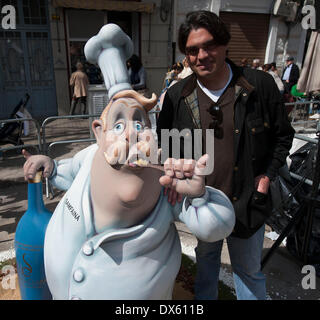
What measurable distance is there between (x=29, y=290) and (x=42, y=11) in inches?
312

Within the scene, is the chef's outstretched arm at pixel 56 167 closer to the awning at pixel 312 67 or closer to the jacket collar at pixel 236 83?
the jacket collar at pixel 236 83

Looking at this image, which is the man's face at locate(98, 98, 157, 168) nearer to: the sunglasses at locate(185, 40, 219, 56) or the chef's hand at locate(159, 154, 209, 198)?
the chef's hand at locate(159, 154, 209, 198)

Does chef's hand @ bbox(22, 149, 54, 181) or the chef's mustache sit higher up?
the chef's mustache

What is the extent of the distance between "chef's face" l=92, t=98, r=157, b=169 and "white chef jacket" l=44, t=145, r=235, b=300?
29cm

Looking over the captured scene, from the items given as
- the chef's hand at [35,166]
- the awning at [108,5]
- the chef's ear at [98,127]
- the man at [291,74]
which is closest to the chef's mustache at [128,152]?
the chef's ear at [98,127]

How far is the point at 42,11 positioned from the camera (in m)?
8.12

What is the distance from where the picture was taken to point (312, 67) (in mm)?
3408

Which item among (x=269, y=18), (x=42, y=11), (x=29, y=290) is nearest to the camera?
(x=29, y=290)

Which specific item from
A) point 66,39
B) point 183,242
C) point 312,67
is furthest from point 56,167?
point 66,39

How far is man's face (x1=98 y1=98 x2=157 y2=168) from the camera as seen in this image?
143 cm

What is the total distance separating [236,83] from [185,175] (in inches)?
29.9

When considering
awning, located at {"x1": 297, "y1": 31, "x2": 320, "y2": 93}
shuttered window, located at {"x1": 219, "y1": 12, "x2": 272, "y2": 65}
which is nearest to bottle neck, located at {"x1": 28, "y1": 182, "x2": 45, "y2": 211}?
awning, located at {"x1": 297, "y1": 31, "x2": 320, "y2": 93}
